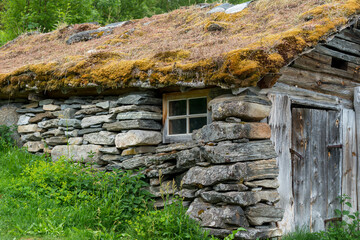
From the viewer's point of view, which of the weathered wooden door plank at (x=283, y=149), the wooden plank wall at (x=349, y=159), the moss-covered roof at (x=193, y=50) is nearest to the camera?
the moss-covered roof at (x=193, y=50)

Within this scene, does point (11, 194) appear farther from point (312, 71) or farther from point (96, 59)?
point (312, 71)

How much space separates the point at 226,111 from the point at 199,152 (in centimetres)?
64

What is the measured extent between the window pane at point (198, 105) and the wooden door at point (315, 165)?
1213mm

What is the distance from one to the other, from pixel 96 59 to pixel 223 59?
8.17 ft

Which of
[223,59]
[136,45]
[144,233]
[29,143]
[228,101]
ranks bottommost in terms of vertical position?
[144,233]

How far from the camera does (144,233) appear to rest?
13.1 feet

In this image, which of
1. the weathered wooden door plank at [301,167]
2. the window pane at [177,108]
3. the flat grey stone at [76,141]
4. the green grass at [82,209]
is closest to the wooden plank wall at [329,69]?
the weathered wooden door plank at [301,167]

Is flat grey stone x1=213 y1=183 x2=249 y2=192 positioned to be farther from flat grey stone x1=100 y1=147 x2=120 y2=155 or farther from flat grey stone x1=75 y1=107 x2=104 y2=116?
flat grey stone x1=75 y1=107 x2=104 y2=116

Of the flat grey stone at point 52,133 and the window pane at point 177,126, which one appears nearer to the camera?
the window pane at point 177,126

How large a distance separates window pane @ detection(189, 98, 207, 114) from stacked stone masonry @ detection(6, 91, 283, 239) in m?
0.41

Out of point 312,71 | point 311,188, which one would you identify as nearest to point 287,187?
point 311,188

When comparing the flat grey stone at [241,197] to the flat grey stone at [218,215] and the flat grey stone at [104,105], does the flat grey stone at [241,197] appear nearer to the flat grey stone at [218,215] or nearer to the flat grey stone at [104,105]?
the flat grey stone at [218,215]

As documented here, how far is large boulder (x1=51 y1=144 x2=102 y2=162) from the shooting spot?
5762mm

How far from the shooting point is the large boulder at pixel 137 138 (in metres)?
5.28
